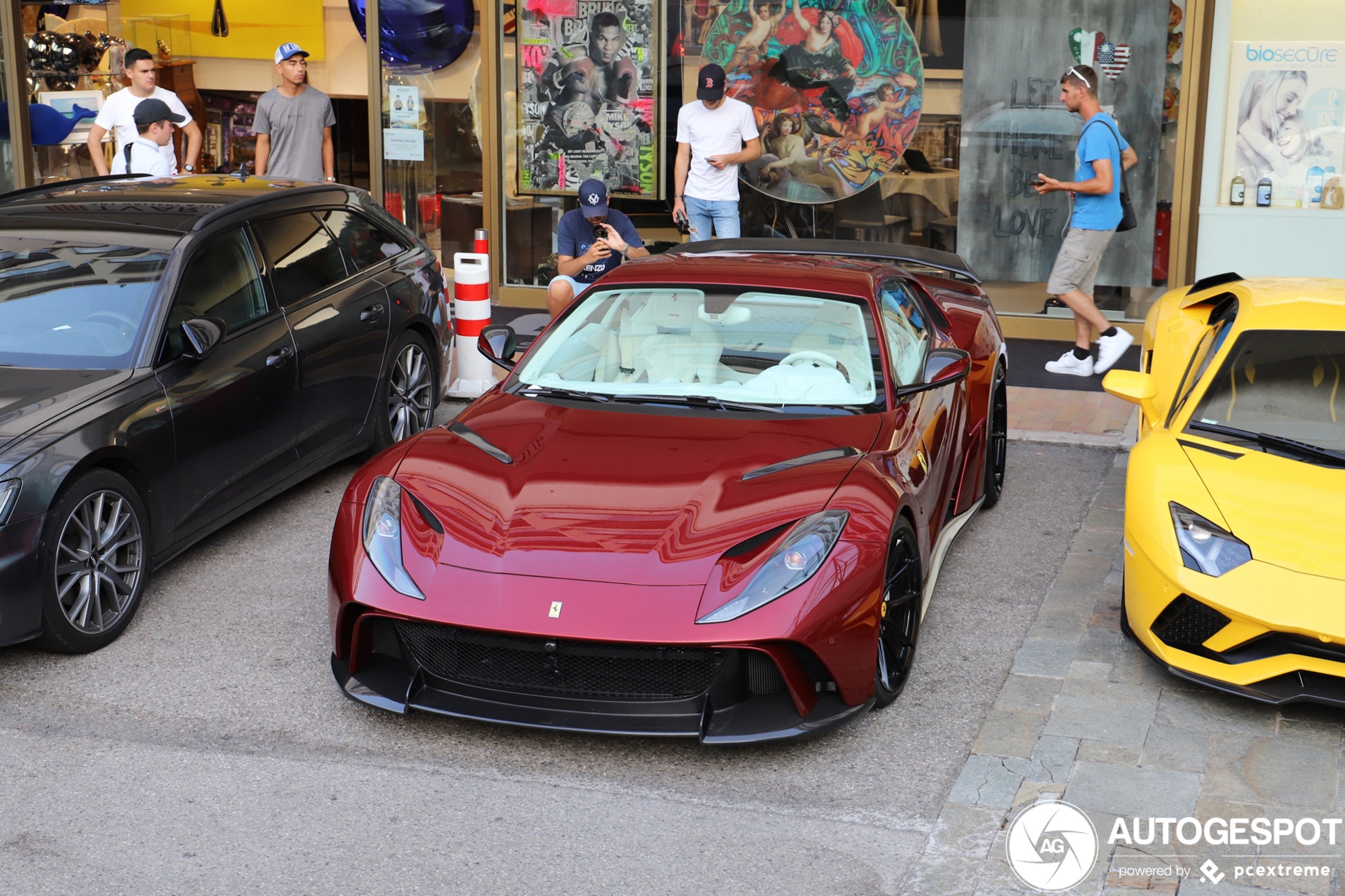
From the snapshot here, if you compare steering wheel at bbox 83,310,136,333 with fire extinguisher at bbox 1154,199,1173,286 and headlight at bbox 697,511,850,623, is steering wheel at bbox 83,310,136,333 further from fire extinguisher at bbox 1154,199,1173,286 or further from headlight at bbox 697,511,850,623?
fire extinguisher at bbox 1154,199,1173,286

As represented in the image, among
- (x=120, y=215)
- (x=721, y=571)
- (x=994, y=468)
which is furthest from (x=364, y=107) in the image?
(x=721, y=571)

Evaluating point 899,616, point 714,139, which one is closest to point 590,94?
point 714,139

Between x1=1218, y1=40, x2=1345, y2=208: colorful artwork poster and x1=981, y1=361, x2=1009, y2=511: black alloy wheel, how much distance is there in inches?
170

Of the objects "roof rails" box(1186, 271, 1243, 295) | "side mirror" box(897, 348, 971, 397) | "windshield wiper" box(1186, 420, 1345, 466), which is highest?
"roof rails" box(1186, 271, 1243, 295)

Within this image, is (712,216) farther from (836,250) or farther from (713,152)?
(836,250)

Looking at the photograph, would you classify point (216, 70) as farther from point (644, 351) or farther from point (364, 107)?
point (644, 351)

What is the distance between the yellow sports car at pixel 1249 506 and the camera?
15.0ft

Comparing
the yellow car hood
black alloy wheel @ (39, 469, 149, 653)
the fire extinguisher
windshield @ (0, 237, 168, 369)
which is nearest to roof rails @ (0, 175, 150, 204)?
windshield @ (0, 237, 168, 369)

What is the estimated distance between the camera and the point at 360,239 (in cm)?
765

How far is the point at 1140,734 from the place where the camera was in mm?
4617

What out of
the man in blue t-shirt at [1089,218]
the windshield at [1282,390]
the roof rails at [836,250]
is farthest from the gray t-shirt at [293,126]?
the windshield at [1282,390]

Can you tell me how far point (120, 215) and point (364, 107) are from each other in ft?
29.3

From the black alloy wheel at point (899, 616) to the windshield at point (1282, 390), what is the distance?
1.30 meters

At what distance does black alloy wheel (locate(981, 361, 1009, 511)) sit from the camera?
6918 mm
